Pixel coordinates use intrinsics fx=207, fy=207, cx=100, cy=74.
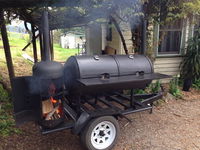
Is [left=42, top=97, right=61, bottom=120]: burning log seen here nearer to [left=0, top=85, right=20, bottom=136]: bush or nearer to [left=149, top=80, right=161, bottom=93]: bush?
[left=0, top=85, right=20, bottom=136]: bush

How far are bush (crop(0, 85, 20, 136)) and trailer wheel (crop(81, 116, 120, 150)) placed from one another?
130 centimetres

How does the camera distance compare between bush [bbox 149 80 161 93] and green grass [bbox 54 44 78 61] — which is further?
green grass [bbox 54 44 78 61]

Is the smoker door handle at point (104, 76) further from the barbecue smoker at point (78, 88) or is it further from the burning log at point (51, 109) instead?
the burning log at point (51, 109)

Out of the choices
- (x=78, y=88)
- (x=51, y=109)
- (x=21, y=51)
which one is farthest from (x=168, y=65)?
(x=21, y=51)

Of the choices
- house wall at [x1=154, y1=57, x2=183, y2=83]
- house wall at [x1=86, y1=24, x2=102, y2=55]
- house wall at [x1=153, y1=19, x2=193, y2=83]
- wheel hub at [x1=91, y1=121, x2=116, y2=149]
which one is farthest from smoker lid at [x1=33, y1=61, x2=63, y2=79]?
house wall at [x1=86, y1=24, x2=102, y2=55]

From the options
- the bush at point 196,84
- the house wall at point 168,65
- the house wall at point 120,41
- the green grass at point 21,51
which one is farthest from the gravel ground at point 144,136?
the green grass at point 21,51

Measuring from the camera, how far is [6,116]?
358cm

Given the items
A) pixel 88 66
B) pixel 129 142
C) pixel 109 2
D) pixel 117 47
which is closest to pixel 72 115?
pixel 88 66

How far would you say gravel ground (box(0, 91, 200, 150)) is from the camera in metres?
2.97

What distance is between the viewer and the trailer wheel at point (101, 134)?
265cm

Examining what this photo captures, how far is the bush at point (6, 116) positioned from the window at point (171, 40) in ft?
13.8

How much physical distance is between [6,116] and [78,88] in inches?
65.1

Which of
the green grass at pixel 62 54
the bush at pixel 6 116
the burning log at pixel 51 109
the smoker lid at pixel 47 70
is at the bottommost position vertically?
the bush at pixel 6 116

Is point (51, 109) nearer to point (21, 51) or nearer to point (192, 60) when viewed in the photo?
point (192, 60)
